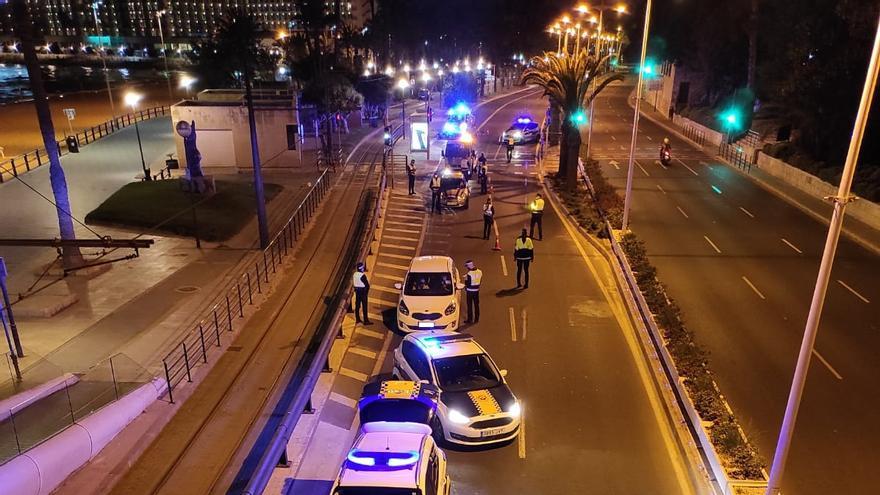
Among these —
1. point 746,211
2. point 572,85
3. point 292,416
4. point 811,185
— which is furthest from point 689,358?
point 811,185

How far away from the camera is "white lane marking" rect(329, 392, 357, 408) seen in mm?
12895

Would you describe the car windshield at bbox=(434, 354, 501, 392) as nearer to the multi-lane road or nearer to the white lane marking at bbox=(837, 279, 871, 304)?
the multi-lane road

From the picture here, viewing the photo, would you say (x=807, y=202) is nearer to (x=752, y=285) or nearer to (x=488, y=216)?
(x=752, y=285)

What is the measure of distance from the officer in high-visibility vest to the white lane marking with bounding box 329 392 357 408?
4962 mm

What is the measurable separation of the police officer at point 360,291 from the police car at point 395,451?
5.88m

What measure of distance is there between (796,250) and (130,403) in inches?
905

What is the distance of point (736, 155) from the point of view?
41312mm

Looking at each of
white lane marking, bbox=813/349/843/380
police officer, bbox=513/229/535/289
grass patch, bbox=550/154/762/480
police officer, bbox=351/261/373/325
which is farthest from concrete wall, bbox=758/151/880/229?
police officer, bbox=351/261/373/325

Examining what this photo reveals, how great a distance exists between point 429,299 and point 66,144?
41098mm

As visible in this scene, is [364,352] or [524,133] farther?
[524,133]

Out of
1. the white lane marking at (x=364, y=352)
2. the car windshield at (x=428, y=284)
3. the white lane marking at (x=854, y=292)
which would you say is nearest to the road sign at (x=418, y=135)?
the car windshield at (x=428, y=284)

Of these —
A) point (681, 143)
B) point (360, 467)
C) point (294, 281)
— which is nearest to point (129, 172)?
point (294, 281)

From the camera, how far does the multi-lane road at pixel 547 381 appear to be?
10461 mm

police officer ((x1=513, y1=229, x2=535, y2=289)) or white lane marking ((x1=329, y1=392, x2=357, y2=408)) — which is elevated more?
police officer ((x1=513, y1=229, x2=535, y2=289))
